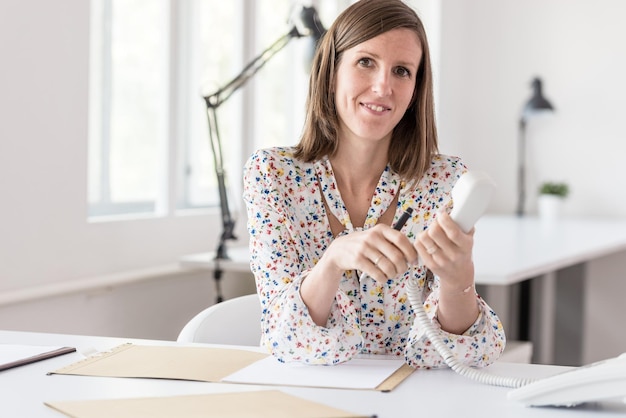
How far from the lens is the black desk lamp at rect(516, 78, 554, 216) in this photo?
15.3 ft

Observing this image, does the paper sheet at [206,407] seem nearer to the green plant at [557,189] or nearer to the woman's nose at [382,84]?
the woman's nose at [382,84]

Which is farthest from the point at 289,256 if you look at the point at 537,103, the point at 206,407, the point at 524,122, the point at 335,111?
the point at 524,122

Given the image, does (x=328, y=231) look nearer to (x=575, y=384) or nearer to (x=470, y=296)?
(x=470, y=296)

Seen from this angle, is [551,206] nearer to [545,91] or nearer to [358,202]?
[545,91]

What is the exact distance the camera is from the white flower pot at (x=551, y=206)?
4.57 m

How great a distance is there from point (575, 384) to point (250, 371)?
463 millimetres

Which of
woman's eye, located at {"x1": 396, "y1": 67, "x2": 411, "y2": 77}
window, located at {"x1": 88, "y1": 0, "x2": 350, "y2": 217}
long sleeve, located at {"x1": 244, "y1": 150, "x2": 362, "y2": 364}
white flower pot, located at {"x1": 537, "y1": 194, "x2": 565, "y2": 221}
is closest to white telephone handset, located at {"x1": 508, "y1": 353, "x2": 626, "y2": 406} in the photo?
long sleeve, located at {"x1": 244, "y1": 150, "x2": 362, "y2": 364}

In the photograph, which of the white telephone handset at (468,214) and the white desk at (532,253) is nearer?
the white telephone handset at (468,214)

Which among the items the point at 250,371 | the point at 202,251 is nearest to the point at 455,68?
the point at 202,251

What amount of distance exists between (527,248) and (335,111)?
1618 mm

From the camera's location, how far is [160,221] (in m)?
2.89

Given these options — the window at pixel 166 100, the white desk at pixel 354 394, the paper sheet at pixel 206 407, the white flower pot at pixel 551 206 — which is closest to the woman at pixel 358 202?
the white desk at pixel 354 394

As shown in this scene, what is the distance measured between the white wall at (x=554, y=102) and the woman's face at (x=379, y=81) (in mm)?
3222

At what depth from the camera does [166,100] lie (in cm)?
298
